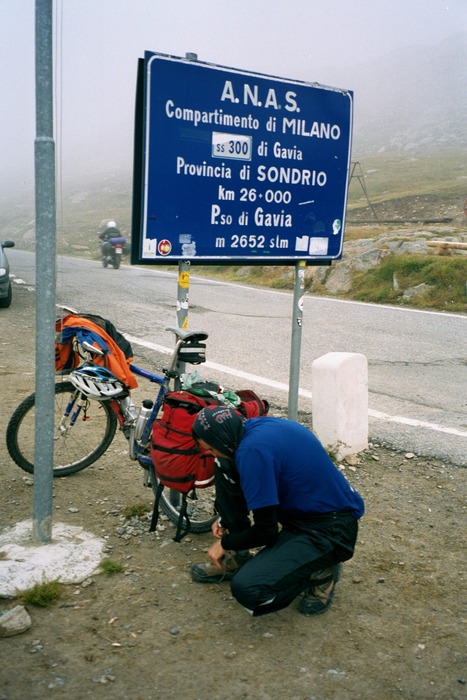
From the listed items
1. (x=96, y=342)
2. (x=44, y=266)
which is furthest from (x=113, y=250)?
(x=44, y=266)

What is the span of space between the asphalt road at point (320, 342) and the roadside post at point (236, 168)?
207 cm

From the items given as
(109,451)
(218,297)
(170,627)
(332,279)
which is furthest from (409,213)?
(170,627)

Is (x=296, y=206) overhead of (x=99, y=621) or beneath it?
overhead

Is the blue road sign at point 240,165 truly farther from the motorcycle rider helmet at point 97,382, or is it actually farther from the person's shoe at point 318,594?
the person's shoe at point 318,594

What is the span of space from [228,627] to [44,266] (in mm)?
2028

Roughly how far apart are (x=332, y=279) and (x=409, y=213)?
717 inches

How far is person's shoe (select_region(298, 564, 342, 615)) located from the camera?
3768 millimetres

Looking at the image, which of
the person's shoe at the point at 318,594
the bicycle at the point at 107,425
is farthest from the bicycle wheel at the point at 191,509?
the person's shoe at the point at 318,594

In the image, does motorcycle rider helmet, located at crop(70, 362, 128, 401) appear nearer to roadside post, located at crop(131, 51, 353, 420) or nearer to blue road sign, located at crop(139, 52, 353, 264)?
roadside post, located at crop(131, 51, 353, 420)

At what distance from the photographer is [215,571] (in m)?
4.03

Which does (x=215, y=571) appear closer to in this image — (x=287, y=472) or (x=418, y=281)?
(x=287, y=472)

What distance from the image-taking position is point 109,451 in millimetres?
5832

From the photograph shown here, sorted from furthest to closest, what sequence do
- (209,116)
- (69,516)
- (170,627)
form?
(69,516)
(209,116)
(170,627)

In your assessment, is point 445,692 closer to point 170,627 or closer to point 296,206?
point 170,627
